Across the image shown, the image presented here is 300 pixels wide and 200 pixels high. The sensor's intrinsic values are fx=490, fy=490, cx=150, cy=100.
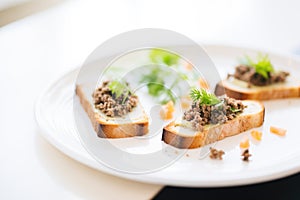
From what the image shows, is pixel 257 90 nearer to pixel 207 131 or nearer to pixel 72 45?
pixel 207 131

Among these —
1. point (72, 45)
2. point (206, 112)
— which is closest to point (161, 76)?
point (206, 112)

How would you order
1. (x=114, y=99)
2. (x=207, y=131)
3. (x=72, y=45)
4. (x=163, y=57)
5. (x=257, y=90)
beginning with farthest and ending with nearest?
1. (x=72, y=45)
2. (x=163, y=57)
3. (x=257, y=90)
4. (x=114, y=99)
5. (x=207, y=131)

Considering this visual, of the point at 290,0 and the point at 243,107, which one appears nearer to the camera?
the point at 243,107

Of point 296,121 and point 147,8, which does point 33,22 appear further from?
point 296,121

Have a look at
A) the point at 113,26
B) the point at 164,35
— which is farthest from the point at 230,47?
the point at 113,26

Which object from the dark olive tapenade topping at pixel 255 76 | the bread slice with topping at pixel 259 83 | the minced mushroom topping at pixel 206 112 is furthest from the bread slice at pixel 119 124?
the dark olive tapenade topping at pixel 255 76

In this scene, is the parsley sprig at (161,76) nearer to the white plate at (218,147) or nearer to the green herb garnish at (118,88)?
the green herb garnish at (118,88)

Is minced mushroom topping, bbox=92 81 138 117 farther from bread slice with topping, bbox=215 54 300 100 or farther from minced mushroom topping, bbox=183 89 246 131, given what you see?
bread slice with topping, bbox=215 54 300 100

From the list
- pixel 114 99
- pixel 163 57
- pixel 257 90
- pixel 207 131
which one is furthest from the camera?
pixel 163 57
